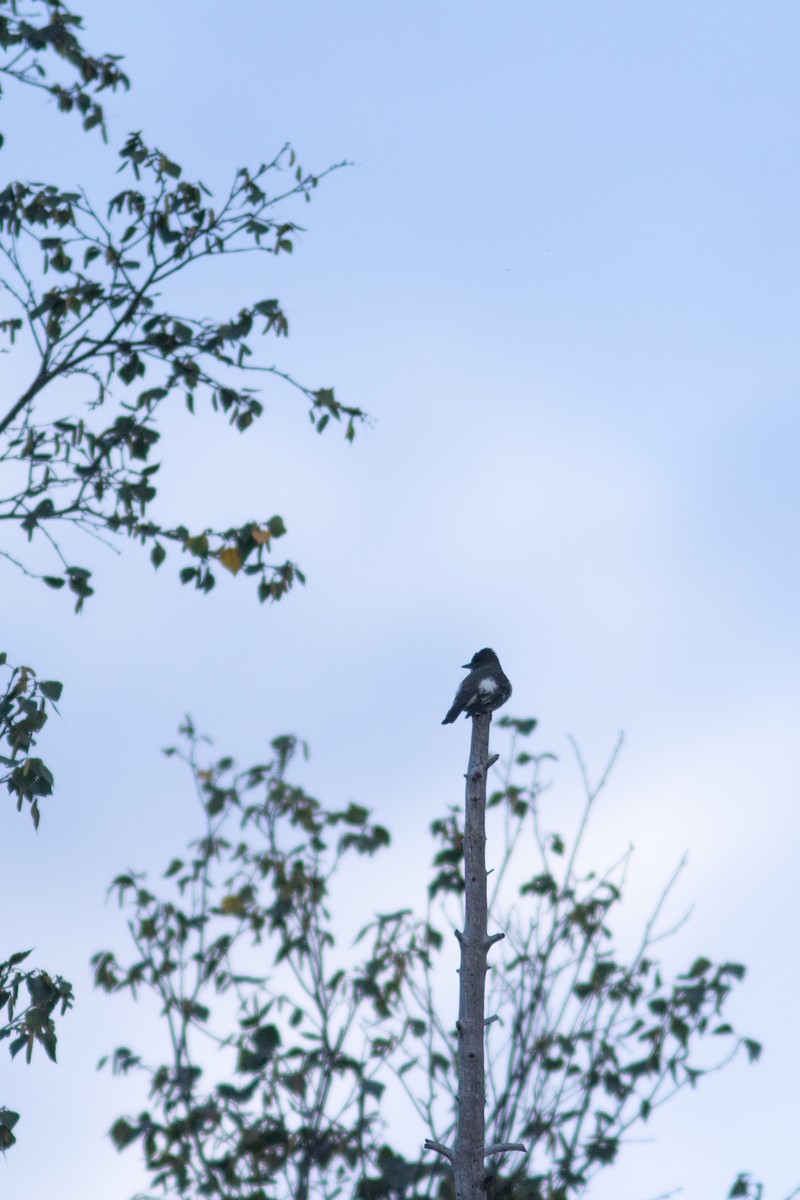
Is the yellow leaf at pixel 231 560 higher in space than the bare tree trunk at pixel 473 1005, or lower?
higher

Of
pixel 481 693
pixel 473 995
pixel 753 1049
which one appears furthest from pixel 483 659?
pixel 753 1049

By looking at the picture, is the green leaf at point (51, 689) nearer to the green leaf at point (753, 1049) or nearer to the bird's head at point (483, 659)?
the bird's head at point (483, 659)

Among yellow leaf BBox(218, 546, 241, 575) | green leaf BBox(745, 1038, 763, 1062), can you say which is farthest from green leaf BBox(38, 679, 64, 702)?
green leaf BBox(745, 1038, 763, 1062)

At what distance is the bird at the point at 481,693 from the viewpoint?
7.24 metres

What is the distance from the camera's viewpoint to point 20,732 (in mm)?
7379

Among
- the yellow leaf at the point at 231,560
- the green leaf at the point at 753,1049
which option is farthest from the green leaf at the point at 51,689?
the green leaf at the point at 753,1049

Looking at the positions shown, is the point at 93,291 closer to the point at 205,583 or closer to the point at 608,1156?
the point at 205,583

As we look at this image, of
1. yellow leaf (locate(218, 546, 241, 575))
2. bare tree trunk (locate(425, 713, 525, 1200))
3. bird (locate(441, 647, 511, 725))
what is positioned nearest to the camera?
bare tree trunk (locate(425, 713, 525, 1200))

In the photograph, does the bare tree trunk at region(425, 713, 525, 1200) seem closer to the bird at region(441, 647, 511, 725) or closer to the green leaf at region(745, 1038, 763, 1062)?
the bird at region(441, 647, 511, 725)

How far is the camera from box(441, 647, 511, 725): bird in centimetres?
724

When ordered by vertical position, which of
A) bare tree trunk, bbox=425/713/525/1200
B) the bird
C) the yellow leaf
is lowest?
bare tree trunk, bbox=425/713/525/1200

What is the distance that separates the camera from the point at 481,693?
7277 mm

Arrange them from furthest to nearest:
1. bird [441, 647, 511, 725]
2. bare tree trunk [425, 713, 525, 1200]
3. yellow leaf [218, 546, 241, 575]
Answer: yellow leaf [218, 546, 241, 575]
bird [441, 647, 511, 725]
bare tree trunk [425, 713, 525, 1200]

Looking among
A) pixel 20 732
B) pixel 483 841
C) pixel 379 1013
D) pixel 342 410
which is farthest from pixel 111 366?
pixel 379 1013
